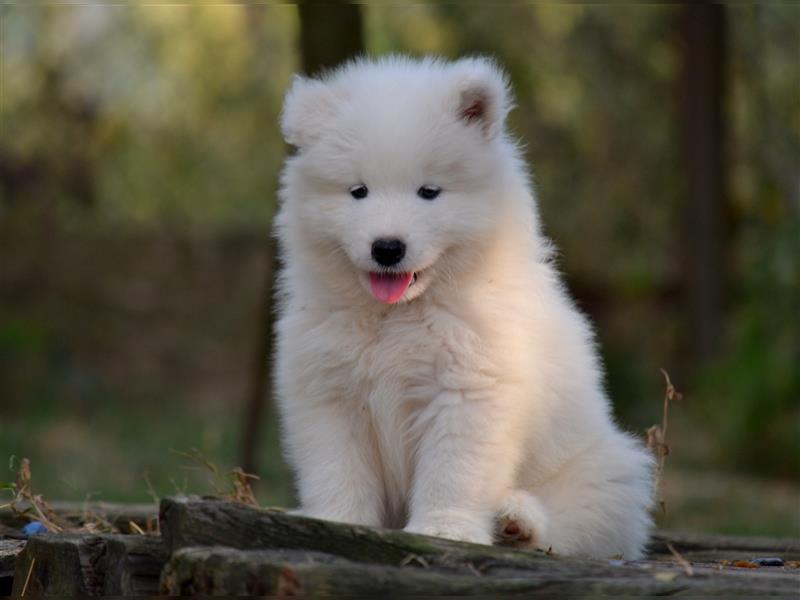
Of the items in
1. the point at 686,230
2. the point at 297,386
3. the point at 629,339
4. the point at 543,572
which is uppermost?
the point at 686,230

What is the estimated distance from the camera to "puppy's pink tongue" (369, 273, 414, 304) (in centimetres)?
425

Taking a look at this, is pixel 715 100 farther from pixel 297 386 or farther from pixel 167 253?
pixel 297 386

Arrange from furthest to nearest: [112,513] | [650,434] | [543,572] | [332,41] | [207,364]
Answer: [207,364], [332,41], [112,513], [650,434], [543,572]

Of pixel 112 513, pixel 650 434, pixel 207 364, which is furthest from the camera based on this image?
pixel 207 364

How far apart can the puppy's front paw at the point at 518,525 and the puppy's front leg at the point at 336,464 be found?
0.48 metres

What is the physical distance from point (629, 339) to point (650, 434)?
10.3m

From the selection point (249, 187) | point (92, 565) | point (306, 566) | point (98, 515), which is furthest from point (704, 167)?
point (306, 566)

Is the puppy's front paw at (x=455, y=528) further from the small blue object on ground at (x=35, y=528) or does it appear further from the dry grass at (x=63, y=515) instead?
the small blue object on ground at (x=35, y=528)

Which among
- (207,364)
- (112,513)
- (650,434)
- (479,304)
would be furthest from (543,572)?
(207,364)

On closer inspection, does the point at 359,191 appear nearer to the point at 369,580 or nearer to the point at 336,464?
the point at 336,464

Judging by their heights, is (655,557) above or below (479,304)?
below

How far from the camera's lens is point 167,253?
15.2 m

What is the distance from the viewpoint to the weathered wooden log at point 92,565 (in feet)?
13.2

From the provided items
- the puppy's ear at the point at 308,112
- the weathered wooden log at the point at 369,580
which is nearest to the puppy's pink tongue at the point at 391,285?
the puppy's ear at the point at 308,112
